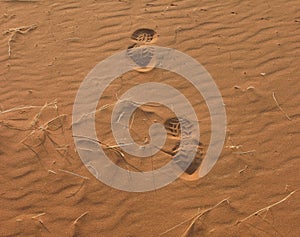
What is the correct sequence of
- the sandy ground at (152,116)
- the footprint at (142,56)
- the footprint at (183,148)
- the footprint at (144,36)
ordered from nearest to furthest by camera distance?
the sandy ground at (152,116) < the footprint at (183,148) < the footprint at (142,56) < the footprint at (144,36)

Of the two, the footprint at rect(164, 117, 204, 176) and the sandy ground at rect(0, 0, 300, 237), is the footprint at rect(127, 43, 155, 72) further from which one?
the footprint at rect(164, 117, 204, 176)

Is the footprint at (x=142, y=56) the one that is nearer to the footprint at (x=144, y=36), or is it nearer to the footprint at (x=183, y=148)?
the footprint at (x=144, y=36)

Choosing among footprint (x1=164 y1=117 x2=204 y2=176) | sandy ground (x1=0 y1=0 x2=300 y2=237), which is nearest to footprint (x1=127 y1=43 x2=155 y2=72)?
sandy ground (x1=0 y1=0 x2=300 y2=237)

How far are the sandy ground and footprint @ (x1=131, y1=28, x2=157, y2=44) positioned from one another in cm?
9

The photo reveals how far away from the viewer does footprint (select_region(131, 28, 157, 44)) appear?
15.4ft

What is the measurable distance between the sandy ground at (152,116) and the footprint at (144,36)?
0.09m

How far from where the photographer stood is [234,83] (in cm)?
404

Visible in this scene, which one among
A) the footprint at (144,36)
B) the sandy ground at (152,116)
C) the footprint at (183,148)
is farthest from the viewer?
the footprint at (144,36)

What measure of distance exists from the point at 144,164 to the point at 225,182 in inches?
29.7

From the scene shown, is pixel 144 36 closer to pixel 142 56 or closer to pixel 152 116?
pixel 142 56

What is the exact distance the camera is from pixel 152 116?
3.78 meters

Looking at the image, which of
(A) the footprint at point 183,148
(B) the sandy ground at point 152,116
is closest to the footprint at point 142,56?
(B) the sandy ground at point 152,116

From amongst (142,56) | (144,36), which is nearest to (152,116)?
(142,56)

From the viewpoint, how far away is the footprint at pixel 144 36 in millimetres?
4688
